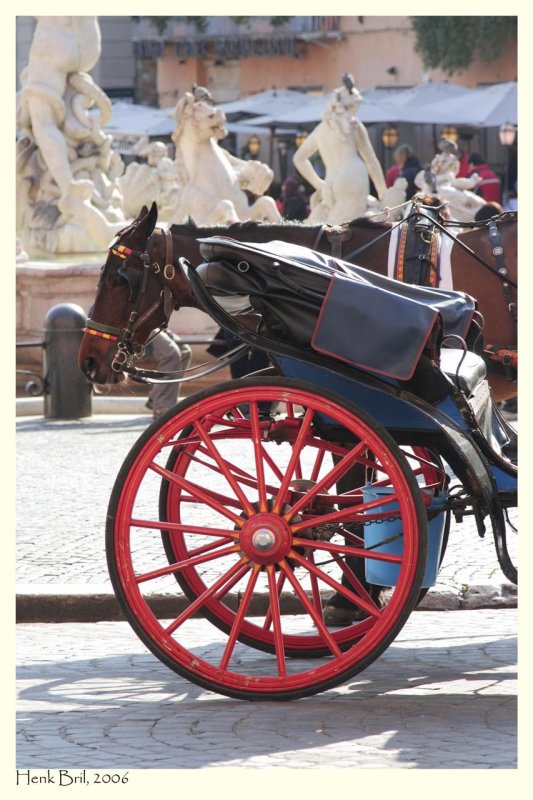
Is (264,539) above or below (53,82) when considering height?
below

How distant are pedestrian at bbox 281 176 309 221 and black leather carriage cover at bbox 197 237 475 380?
58.4 feet

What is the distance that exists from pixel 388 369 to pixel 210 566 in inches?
100

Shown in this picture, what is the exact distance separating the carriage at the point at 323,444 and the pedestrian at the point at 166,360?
21.4ft

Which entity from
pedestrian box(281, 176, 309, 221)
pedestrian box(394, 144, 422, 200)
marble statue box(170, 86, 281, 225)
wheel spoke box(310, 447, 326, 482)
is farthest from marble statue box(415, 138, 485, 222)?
wheel spoke box(310, 447, 326, 482)

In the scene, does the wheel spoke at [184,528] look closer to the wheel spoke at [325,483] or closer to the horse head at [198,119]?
the wheel spoke at [325,483]

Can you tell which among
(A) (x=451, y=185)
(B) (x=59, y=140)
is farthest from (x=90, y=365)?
(A) (x=451, y=185)

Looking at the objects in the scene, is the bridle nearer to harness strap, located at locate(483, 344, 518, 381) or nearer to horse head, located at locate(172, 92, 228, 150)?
harness strap, located at locate(483, 344, 518, 381)

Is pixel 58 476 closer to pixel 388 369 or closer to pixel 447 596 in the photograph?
pixel 447 596

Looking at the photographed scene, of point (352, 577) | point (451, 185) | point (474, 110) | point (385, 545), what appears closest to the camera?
point (385, 545)

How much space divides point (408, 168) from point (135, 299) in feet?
49.1

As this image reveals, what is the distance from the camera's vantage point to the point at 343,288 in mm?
4773

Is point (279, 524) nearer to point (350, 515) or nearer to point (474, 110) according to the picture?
point (350, 515)

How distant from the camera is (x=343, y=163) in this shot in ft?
63.5
